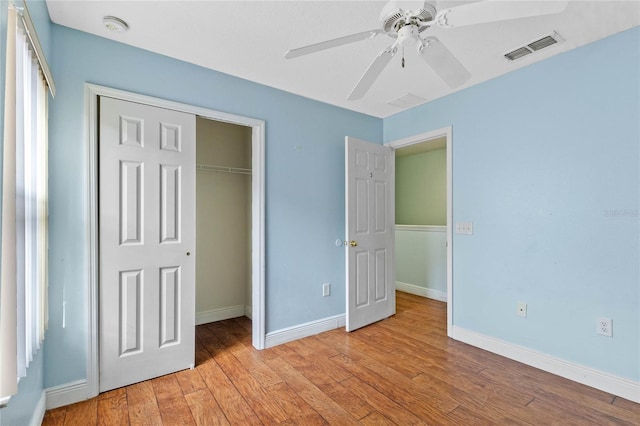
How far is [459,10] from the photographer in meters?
1.20

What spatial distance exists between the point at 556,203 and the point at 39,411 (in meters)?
3.72

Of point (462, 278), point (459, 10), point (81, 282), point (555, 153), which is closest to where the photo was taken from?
point (459, 10)

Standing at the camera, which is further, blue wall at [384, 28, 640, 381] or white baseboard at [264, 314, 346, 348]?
white baseboard at [264, 314, 346, 348]

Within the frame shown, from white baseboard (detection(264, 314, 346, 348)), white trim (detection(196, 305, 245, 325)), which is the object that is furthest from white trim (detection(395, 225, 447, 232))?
white trim (detection(196, 305, 245, 325))

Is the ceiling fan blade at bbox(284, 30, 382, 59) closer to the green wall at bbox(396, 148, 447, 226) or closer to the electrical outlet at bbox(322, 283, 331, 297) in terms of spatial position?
the electrical outlet at bbox(322, 283, 331, 297)

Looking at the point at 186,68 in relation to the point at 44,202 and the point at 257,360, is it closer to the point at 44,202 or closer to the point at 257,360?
the point at 44,202

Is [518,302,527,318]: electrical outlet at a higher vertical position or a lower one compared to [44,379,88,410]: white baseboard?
higher

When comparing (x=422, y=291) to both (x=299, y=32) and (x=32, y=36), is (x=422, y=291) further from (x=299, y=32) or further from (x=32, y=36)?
(x=32, y=36)

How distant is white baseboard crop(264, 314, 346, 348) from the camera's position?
2.86 m

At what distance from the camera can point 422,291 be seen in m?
4.65

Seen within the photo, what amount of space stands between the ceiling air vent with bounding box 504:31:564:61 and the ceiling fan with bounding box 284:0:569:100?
102cm

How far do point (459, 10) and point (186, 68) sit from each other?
207cm

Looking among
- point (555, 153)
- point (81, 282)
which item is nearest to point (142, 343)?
point (81, 282)

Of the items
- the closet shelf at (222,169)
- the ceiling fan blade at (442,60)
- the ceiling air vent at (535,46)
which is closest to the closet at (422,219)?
the ceiling air vent at (535,46)
